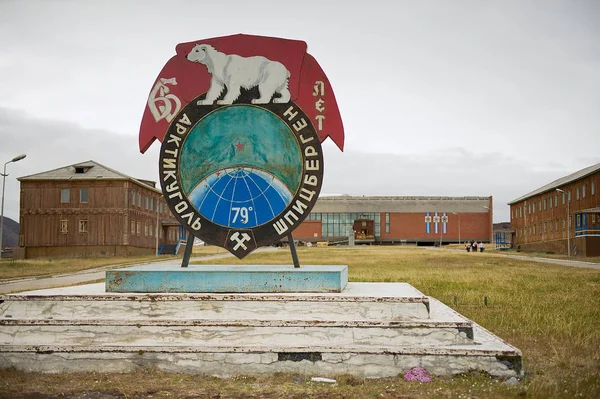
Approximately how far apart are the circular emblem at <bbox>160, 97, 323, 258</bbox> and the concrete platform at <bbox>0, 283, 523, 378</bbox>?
1.83 m

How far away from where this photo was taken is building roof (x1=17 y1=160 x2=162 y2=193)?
49.1 meters

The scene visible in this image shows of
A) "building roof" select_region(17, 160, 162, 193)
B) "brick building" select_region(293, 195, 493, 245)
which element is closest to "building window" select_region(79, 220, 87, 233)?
"building roof" select_region(17, 160, 162, 193)

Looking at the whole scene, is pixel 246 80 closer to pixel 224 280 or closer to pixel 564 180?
pixel 224 280

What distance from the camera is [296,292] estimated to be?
8578 millimetres

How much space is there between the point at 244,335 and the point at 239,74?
4656 mm

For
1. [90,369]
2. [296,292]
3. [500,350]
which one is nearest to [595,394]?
[500,350]

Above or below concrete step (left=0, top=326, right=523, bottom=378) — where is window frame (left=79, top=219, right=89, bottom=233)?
above

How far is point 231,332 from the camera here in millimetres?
7574

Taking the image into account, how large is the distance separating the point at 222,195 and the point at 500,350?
5192 mm

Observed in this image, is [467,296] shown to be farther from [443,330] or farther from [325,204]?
[325,204]

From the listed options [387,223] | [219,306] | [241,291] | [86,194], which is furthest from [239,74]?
[387,223]

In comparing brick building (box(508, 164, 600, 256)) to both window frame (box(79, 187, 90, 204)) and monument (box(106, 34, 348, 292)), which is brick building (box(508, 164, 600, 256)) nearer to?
window frame (box(79, 187, 90, 204))

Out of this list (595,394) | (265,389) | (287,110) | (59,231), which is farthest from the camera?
(59,231)

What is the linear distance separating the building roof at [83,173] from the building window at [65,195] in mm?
1071
